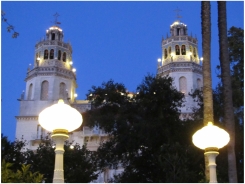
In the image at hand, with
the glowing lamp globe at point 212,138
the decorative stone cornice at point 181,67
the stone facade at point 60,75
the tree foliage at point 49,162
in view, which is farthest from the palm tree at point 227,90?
the decorative stone cornice at point 181,67

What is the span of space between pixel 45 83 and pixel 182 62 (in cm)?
1534

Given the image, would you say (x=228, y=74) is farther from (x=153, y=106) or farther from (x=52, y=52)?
(x=52, y=52)

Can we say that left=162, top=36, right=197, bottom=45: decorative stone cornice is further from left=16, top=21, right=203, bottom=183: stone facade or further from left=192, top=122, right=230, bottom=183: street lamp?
left=192, top=122, right=230, bottom=183: street lamp

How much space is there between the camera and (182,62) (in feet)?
169

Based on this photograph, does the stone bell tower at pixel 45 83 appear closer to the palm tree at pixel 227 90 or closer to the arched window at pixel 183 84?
the arched window at pixel 183 84

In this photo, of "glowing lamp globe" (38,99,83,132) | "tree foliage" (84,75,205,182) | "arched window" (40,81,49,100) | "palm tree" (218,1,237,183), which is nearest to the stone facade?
"arched window" (40,81,49,100)

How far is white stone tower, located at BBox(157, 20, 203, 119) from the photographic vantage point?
50.2 meters

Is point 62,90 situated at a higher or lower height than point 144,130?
higher

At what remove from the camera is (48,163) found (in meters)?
25.7

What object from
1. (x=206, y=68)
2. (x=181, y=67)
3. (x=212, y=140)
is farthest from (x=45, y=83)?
(x=212, y=140)

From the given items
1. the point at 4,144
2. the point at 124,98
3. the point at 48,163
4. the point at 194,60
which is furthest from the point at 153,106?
the point at 194,60

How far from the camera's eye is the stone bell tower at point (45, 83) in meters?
48.1

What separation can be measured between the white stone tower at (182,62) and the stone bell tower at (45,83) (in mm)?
10653

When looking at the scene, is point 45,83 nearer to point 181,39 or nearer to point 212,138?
point 181,39
